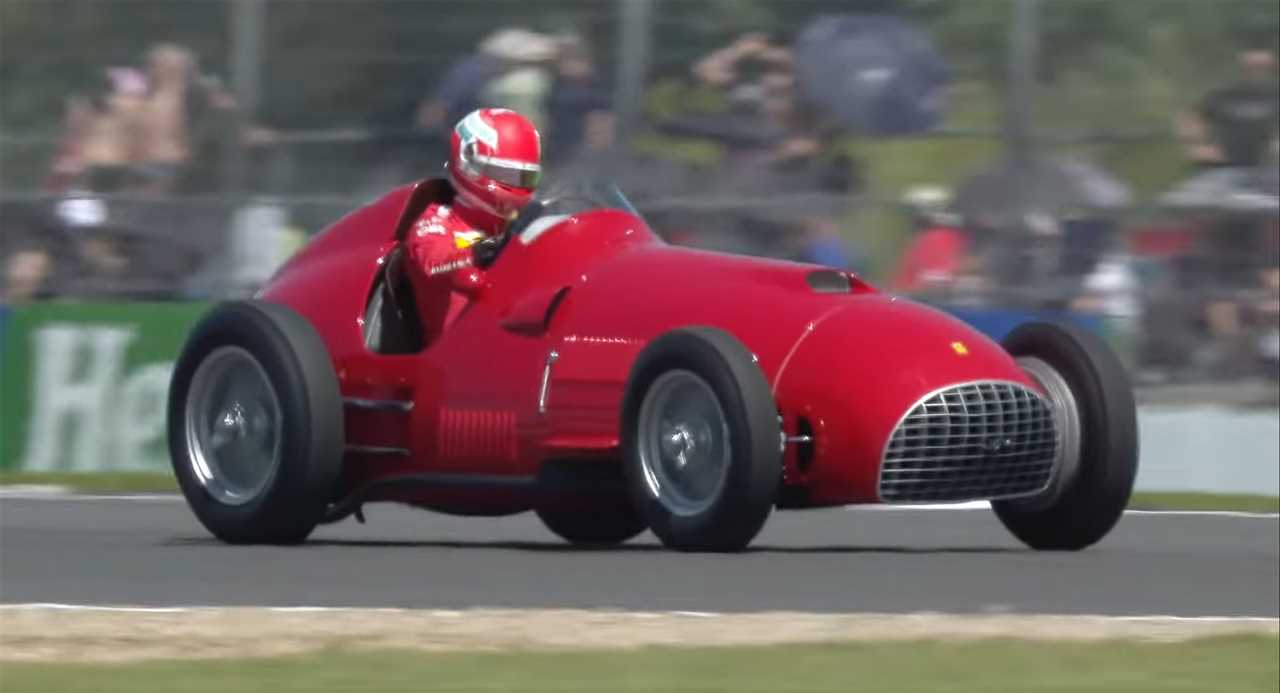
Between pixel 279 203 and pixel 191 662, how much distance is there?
9045 millimetres

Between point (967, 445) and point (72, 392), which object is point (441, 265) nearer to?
point (967, 445)

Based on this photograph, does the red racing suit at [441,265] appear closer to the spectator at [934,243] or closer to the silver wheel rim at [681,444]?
the silver wheel rim at [681,444]

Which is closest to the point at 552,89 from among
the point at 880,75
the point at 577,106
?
the point at 577,106

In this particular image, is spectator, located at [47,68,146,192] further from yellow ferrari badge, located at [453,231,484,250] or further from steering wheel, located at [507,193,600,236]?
steering wheel, located at [507,193,600,236]

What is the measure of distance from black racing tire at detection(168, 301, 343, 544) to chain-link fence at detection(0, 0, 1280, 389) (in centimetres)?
485

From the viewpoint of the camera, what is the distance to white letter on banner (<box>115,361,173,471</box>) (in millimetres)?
14445

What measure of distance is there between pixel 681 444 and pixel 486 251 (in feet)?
3.93

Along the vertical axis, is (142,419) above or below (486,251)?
below

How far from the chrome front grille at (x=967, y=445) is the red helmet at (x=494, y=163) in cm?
192

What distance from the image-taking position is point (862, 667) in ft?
19.7

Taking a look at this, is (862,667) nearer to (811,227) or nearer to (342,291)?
(342,291)

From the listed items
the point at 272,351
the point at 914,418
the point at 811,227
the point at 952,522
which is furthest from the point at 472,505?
the point at 811,227

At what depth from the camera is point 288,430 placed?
9172 millimetres

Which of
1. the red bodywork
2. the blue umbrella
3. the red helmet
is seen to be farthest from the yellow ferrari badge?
the blue umbrella
